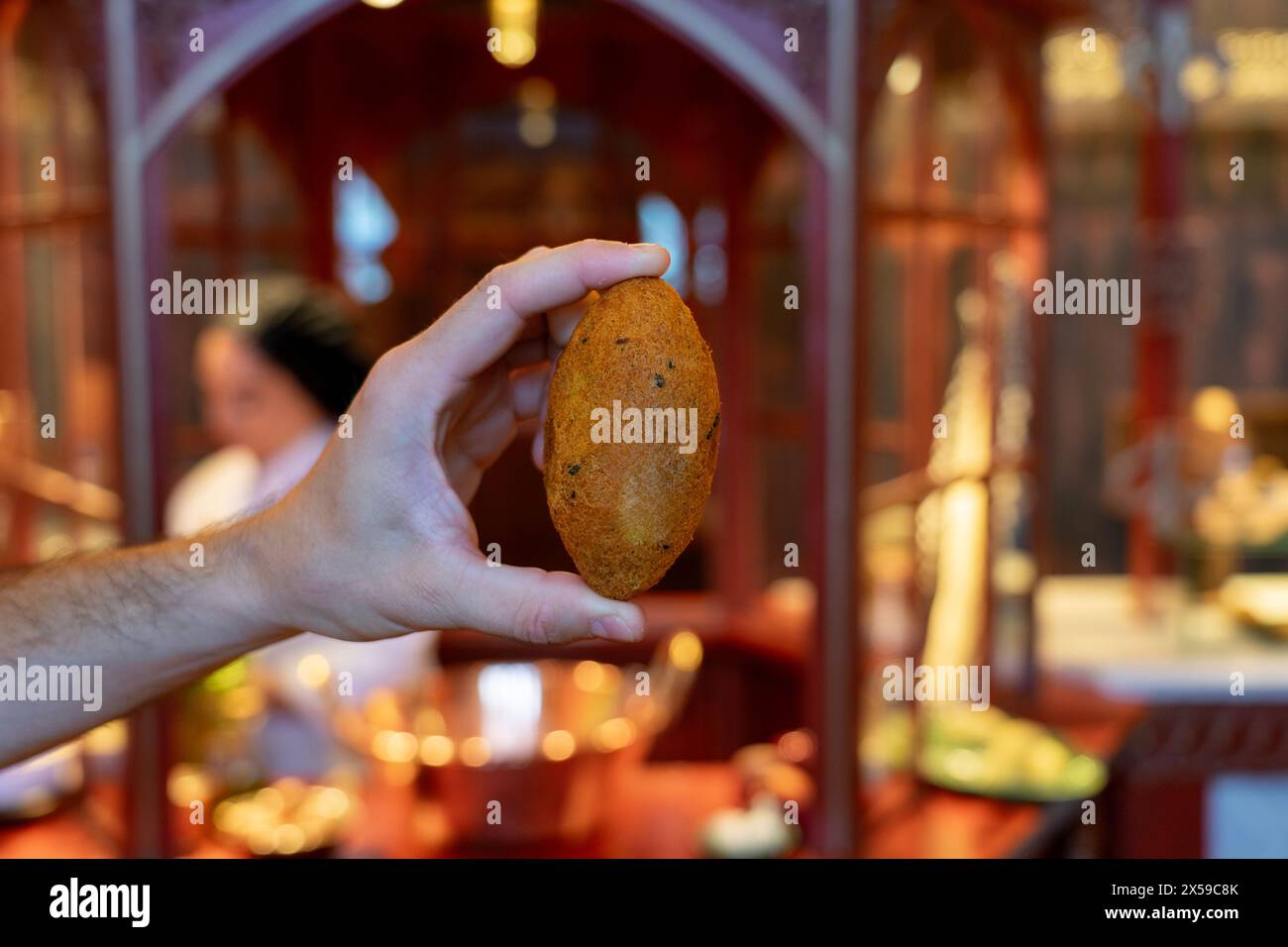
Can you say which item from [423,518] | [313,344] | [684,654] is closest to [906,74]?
[684,654]

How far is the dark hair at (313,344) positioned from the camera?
2.89m

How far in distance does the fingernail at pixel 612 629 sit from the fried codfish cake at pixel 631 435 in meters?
0.04

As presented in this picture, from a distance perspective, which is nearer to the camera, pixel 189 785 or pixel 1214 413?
pixel 189 785

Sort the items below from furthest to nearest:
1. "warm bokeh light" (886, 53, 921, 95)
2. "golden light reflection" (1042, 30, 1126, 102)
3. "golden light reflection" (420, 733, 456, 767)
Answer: "golden light reflection" (1042, 30, 1126, 102), "warm bokeh light" (886, 53, 921, 95), "golden light reflection" (420, 733, 456, 767)

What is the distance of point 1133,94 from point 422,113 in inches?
85.5

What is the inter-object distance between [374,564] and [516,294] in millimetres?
260

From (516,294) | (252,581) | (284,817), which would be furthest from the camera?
(284,817)

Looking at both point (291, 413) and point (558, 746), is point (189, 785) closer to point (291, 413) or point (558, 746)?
point (558, 746)

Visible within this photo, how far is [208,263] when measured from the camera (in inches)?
168

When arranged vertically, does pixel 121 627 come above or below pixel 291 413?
below

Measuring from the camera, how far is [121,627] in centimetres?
118

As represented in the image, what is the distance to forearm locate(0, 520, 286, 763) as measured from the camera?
3.72 ft

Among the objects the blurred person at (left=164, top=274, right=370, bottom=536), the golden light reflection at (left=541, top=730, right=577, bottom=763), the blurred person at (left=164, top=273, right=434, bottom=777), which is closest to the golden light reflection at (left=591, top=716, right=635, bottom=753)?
the golden light reflection at (left=541, top=730, right=577, bottom=763)

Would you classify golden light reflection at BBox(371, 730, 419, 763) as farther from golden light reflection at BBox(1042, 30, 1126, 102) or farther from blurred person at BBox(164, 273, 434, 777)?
golden light reflection at BBox(1042, 30, 1126, 102)
